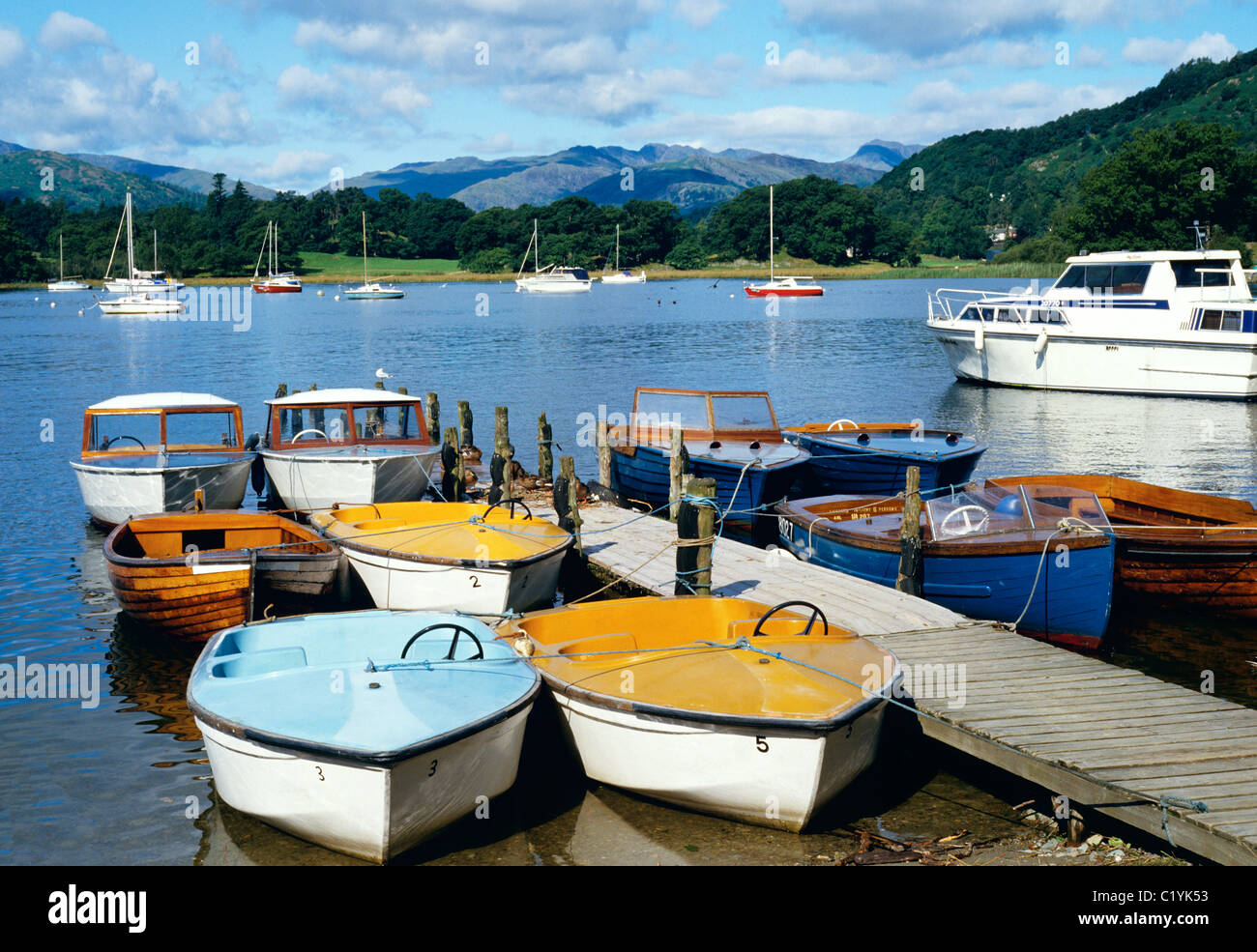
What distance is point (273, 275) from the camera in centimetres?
15462

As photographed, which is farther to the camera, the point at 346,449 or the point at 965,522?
the point at 346,449

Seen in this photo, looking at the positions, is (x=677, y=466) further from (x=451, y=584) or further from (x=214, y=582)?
(x=214, y=582)

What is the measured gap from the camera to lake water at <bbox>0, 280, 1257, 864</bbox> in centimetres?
976

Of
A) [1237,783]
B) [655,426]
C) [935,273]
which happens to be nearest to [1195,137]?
[935,273]

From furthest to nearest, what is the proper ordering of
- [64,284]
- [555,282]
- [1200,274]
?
[64,284]
[555,282]
[1200,274]

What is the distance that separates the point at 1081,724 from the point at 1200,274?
1361 inches

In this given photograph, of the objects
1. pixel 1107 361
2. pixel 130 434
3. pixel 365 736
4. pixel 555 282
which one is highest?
pixel 555 282

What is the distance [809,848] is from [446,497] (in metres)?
14.3

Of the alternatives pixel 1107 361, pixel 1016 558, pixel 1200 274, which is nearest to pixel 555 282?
pixel 1107 361

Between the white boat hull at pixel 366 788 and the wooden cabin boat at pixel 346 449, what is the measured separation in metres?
10.2

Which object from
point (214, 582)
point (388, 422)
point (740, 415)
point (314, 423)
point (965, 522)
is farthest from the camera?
point (740, 415)

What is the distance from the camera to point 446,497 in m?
22.2

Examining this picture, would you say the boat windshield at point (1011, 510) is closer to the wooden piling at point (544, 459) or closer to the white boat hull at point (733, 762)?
the white boat hull at point (733, 762)

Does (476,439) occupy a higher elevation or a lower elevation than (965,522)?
lower
